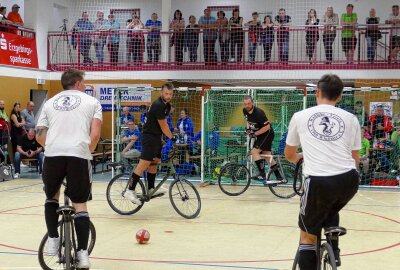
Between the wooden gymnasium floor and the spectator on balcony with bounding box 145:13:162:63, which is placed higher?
the spectator on balcony with bounding box 145:13:162:63

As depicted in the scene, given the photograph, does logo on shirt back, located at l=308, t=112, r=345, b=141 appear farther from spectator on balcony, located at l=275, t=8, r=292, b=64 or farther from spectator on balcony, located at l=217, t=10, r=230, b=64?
spectator on balcony, located at l=217, t=10, r=230, b=64

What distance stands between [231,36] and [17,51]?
6.75 m

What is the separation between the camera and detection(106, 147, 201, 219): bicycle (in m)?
9.57

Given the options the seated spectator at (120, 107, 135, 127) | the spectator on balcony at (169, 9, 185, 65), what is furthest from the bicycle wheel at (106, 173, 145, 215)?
the spectator on balcony at (169, 9, 185, 65)

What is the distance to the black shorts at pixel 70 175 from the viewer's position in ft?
18.5

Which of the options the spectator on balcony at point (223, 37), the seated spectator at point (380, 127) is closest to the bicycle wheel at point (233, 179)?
the seated spectator at point (380, 127)

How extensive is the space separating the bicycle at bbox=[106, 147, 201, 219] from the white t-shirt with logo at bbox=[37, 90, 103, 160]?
3844mm

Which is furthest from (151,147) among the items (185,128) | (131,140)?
(185,128)

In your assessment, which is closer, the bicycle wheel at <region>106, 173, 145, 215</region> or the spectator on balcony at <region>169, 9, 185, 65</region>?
the bicycle wheel at <region>106, 173, 145, 215</region>

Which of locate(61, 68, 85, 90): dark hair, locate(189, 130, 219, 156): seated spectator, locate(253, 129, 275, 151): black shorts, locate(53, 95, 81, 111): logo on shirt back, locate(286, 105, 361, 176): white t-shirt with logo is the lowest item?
locate(189, 130, 219, 156): seated spectator

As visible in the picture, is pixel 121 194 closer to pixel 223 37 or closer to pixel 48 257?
pixel 48 257

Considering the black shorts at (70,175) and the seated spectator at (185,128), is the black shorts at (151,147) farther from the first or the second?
the seated spectator at (185,128)

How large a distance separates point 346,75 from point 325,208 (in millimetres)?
14896

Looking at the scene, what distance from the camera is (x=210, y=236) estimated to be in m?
8.41
